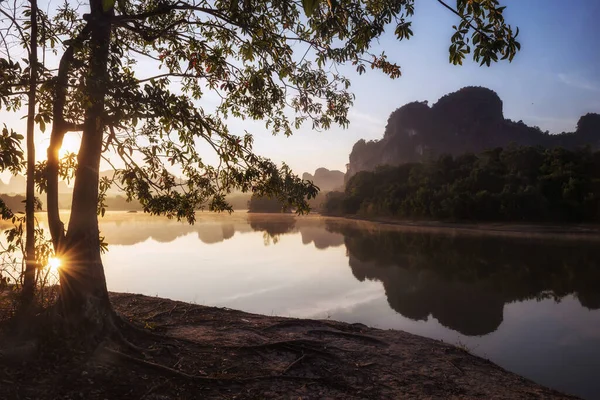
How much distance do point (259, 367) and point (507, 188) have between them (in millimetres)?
48836

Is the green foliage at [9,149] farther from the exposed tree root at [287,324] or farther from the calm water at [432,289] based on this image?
the calm water at [432,289]

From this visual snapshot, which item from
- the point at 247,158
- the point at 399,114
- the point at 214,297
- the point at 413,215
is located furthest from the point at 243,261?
the point at 399,114

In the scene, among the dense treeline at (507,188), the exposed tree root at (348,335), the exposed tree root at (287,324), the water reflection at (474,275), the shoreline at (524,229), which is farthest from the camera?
the dense treeline at (507,188)

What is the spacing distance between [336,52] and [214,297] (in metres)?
10.6

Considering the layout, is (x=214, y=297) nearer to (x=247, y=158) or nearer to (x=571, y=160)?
(x=247, y=158)

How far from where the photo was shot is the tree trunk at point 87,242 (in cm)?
698

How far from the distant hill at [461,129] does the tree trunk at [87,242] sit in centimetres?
14361

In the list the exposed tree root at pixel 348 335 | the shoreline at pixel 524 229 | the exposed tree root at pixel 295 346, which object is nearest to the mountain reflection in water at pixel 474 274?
the exposed tree root at pixel 348 335

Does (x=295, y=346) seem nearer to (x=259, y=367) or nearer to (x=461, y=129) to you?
(x=259, y=367)

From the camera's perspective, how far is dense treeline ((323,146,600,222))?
45188mm

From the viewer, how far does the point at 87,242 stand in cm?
728

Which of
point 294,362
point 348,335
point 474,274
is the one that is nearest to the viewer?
point 294,362

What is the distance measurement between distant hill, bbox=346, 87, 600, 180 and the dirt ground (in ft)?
463

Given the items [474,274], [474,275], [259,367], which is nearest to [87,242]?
[259,367]
